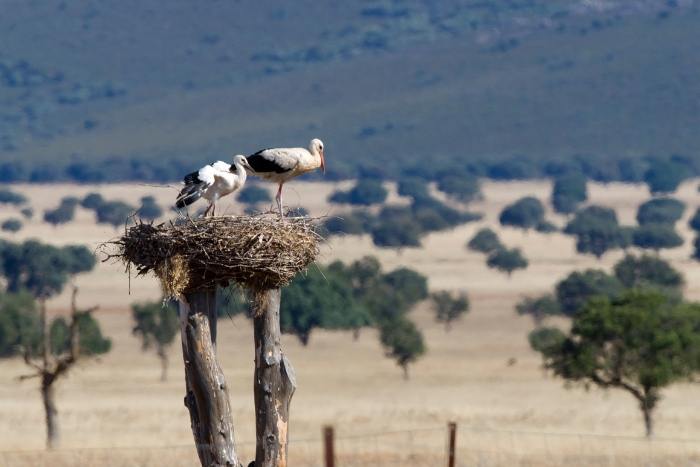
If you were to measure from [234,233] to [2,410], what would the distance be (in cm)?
2830

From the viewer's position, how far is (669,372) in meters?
33.2

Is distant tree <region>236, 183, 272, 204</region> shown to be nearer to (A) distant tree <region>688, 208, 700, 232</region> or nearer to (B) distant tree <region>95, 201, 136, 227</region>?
(B) distant tree <region>95, 201, 136, 227</region>

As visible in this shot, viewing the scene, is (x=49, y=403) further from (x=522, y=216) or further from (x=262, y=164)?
(x=522, y=216)

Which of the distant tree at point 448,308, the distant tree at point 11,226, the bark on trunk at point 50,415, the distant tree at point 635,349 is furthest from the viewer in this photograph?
the distant tree at point 11,226

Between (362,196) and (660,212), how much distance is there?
121 ft

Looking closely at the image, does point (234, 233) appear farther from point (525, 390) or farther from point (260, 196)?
point (260, 196)

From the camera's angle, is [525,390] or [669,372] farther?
[525,390]

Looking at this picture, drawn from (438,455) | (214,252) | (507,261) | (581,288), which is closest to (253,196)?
(507,261)

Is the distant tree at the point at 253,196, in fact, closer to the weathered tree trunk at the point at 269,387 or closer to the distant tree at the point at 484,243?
the distant tree at the point at 484,243

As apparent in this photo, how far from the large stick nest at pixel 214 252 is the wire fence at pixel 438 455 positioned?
9973mm

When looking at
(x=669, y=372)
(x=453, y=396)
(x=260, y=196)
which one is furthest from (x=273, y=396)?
(x=260, y=196)

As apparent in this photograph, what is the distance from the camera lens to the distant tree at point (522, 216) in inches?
4414

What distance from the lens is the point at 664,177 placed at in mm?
146125

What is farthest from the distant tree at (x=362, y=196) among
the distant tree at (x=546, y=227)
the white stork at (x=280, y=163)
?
the white stork at (x=280, y=163)
